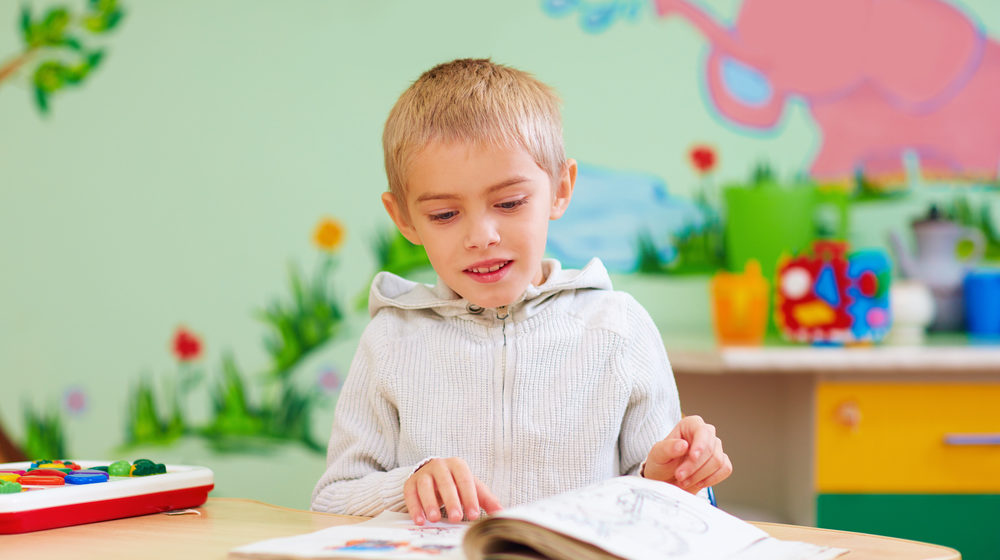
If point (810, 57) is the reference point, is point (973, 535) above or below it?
below

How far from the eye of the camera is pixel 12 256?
7.66 ft

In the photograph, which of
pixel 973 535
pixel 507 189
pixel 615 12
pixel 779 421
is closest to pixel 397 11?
pixel 615 12

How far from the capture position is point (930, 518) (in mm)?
1686

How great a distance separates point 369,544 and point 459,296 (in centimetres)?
45

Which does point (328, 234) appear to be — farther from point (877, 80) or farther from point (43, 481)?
point (43, 481)

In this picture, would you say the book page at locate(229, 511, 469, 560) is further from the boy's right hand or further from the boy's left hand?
the boy's left hand

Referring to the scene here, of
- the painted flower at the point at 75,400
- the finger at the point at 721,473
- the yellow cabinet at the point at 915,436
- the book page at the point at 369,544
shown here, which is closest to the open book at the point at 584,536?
the book page at the point at 369,544

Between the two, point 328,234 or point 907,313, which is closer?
point 907,313

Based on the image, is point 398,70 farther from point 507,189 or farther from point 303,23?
point 507,189

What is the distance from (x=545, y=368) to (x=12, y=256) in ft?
5.91

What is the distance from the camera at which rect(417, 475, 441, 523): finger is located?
78 centimetres

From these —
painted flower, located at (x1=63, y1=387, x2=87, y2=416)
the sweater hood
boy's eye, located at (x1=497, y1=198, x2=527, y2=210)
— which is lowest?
painted flower, located at (x1=63, y1=387, x2=87, y2=416)

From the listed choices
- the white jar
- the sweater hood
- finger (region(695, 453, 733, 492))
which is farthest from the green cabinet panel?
finger (region(695, 453, 733, 492))

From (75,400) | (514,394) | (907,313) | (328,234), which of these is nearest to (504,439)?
(514,394)
